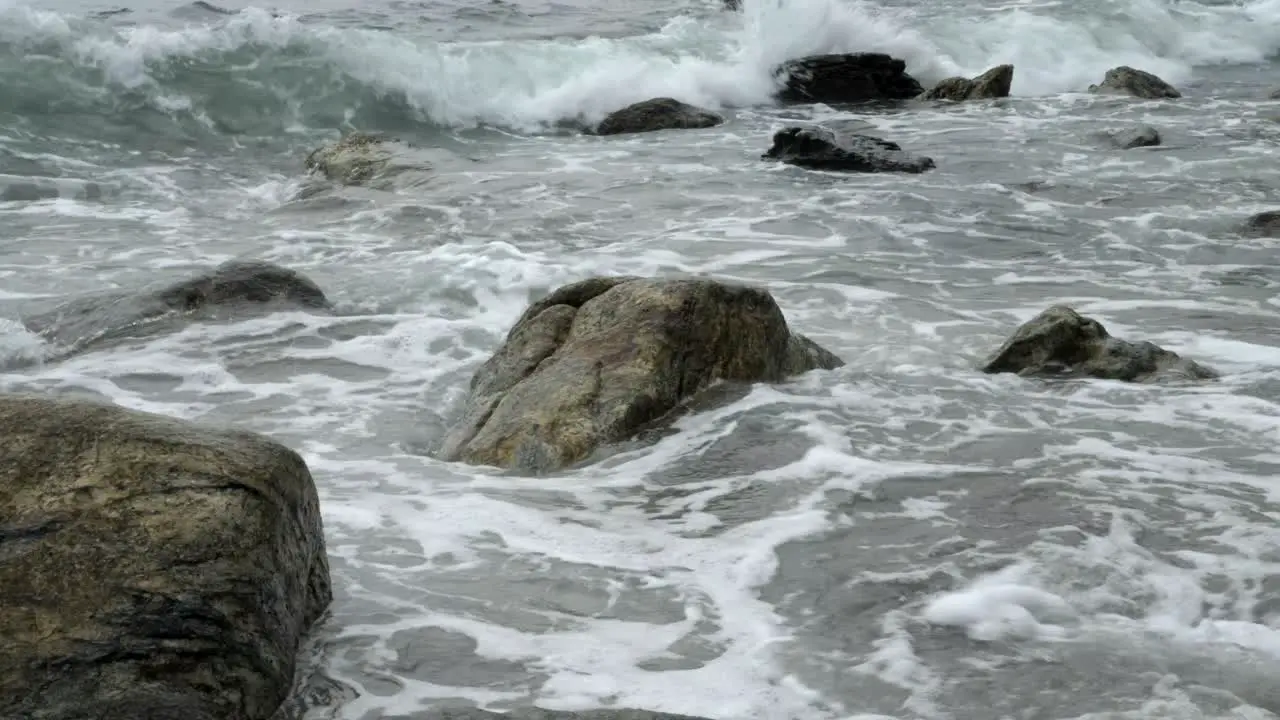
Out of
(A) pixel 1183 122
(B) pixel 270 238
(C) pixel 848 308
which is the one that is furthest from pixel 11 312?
(A) pixel 1183 122

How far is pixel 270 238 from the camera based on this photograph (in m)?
9.60

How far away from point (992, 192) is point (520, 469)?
6827 mm

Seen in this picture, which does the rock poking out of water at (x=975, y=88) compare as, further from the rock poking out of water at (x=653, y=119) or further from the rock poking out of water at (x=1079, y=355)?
the rock poking out of water at (x=1079, y=355)

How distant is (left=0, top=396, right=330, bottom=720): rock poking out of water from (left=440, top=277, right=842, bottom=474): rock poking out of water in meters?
1.86

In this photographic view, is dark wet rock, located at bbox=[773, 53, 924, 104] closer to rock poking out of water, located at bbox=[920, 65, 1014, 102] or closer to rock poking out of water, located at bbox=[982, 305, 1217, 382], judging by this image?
rock poking out of water, located at bbox=[920, 65, 1014, 102]

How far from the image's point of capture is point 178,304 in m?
7.24

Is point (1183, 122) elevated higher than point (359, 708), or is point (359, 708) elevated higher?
point (1183, 122)

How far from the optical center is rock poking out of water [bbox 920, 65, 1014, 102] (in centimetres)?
1681

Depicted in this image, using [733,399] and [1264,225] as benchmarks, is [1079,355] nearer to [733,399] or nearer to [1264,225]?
[733,399]

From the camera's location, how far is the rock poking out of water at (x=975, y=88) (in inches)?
662

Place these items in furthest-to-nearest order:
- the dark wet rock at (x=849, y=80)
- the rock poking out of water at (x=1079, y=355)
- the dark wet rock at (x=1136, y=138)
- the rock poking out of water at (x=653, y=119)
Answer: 1. the dark wet rock at (x=849, y=80)
2. the rock poking out of water at (x=653, y=119)
3. the dark wet rock at (x=1136, y=138)
4. the rock poking out of water at (x=1079, y=355)

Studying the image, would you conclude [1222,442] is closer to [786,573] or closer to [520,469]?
[786,573]

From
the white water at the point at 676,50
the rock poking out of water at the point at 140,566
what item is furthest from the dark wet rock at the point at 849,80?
the rock poking out of water at the point at 140,566

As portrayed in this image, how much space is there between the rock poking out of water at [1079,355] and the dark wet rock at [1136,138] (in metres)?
6.98
